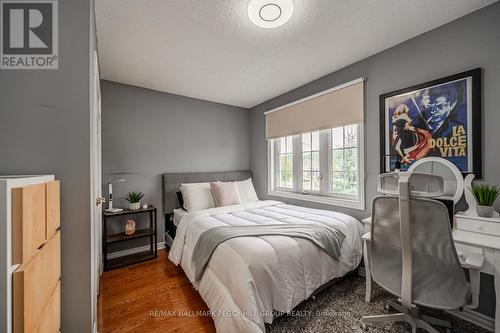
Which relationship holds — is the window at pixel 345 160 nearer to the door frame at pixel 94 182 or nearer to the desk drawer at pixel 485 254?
the desk drawer at pixel 485 254

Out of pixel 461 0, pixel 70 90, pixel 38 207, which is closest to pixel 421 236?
pixel 461 0

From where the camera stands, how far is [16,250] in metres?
0.62

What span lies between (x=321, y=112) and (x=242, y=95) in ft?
4.53

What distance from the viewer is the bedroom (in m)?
1.16

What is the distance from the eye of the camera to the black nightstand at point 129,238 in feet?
8.51

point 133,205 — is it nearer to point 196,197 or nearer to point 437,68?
point 196,197

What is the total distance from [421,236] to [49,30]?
7.90 feet

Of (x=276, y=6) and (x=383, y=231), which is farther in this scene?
(x=276, y=6)

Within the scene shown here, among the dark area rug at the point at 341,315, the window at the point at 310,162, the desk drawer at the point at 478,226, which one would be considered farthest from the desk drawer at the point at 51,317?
the window at the point at 310,162

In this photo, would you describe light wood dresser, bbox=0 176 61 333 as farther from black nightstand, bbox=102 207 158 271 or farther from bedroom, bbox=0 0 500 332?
black nightstand, bbox=102 207 158 271

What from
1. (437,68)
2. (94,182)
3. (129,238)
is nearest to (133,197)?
(129,238)

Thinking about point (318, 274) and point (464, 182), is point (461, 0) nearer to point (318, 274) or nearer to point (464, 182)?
point (464, 182)

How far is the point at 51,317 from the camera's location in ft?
2.97
